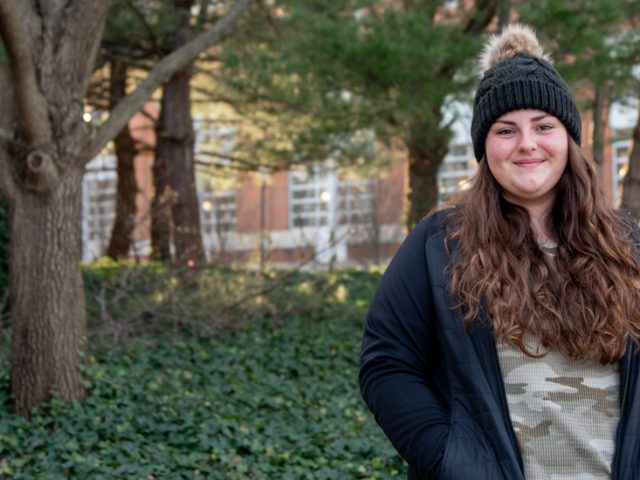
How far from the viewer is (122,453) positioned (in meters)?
5.91

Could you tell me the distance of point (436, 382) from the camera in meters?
2.36

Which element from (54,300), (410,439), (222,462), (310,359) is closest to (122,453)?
(222,462)

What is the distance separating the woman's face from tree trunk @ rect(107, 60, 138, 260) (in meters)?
10.2

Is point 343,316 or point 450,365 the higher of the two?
point 450,365

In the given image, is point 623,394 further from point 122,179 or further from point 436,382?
point 122,179

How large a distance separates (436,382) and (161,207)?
861cm

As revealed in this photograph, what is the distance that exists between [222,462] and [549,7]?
560 centimetres

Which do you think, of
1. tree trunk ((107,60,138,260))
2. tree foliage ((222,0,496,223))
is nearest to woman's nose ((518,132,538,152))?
tree foliage ((222,0,496,223))

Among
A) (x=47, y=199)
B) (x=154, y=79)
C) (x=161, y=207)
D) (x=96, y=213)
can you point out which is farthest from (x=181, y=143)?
(x=47, y=199)

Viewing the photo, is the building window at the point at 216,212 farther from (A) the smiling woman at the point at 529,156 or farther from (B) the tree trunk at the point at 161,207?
(A) the smiling woman at the point at 529,156

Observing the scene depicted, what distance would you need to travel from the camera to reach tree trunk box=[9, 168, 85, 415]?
21.5ft

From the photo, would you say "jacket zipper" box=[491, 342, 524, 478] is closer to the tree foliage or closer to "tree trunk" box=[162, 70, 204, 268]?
the tree foliage

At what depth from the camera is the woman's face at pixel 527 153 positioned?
2.41 meters

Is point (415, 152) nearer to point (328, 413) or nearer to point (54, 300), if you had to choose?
point (328, 413)
